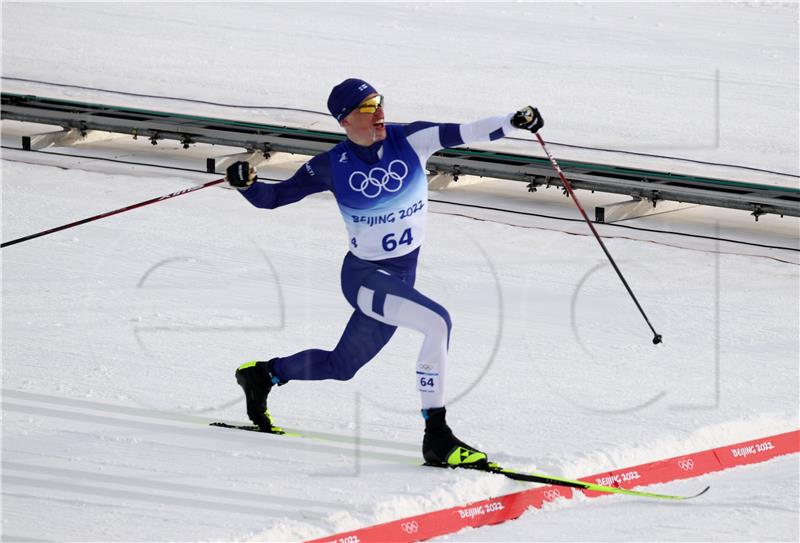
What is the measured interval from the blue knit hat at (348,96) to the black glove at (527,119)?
67 cm

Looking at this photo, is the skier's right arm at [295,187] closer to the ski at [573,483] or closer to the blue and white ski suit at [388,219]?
the blue and white ski suit at [388,219]

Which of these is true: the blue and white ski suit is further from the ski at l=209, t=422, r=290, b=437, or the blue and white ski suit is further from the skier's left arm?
the ski at l=209, t=422, r=290, b=437

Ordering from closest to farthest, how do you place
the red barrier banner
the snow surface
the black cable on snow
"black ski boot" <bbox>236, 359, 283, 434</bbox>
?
1. the red barrier banner
2. the snow surface
3. "black ski boot" <bbox>236, 359, 283, 434</bbox>
4. the black cable on snow

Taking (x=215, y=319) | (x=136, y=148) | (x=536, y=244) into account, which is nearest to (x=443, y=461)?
(x=215, y=319)

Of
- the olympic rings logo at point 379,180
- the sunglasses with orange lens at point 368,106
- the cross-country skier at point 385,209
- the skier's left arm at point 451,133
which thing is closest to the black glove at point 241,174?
the cross-country skier at point 385,209

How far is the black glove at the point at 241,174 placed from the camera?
6852mm

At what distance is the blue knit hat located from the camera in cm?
693

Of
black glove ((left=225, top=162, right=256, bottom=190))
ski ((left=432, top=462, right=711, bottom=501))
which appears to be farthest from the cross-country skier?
ski ((left=432, top=462, right=711, bottom=501))

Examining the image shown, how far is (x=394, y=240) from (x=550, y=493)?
139cm

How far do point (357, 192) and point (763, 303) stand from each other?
12.3 feet

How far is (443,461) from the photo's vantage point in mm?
7066

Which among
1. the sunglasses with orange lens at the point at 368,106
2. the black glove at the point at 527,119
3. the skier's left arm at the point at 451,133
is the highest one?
the sunglasses with orange lens at the point at 368,106

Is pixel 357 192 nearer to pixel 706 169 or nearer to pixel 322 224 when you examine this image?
pixel 322 224

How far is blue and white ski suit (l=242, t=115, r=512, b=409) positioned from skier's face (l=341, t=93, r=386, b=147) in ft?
0.13
